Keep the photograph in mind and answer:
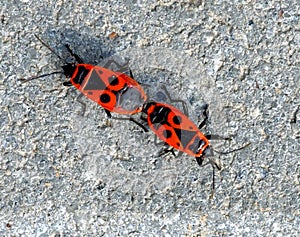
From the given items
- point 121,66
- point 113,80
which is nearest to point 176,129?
point 113,80

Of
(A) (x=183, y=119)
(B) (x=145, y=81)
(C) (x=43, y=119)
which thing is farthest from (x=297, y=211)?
(C) (x=43, y=119)

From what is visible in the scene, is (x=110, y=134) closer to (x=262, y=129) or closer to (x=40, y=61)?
(x=40, y=61)

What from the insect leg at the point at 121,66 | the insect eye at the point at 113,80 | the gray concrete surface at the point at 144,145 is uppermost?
the insect eye at the point at 113,80

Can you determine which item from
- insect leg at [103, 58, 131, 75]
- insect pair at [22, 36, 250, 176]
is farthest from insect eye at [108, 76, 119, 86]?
insect leg at [103, 58, 131, 75]

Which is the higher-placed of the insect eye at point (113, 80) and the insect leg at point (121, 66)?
the insect eye at point (113, 80)

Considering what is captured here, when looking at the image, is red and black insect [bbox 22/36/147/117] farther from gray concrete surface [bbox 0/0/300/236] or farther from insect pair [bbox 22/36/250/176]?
gray concrete surface [bbox 0/0/300/236]

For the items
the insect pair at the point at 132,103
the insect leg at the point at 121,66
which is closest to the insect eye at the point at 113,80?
the insect pair at the point at 132,103

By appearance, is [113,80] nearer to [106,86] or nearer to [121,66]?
[106,86]

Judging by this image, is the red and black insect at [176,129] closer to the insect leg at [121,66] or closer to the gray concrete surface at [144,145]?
the gray concrete surface at [144,145]
